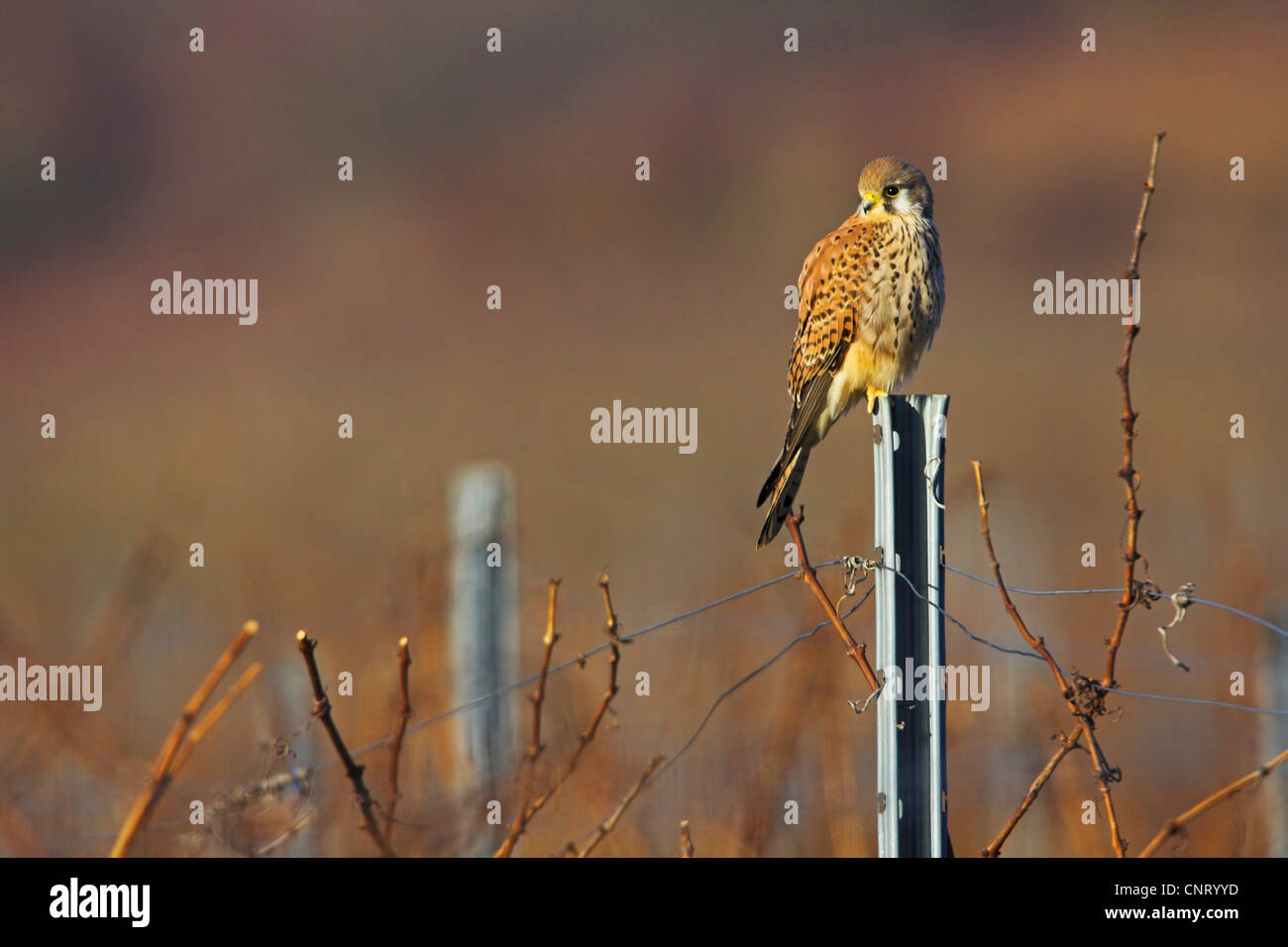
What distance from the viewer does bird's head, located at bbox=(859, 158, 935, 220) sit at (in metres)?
4.03

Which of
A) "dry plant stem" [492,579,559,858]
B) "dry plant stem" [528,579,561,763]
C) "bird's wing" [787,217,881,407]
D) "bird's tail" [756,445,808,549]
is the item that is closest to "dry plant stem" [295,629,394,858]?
"dry plant stem" [492,579,559,858]

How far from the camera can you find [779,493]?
3285mm

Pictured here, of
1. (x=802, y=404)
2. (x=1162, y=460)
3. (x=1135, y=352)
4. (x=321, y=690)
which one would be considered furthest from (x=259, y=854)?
(x=1135, y=352)

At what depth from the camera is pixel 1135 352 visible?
16266 mm

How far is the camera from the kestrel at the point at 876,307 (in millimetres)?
3977

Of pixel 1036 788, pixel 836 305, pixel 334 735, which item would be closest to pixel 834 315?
pixel 836 305

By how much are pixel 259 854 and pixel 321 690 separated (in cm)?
55

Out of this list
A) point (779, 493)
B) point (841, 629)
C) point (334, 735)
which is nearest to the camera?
point (334, 735)

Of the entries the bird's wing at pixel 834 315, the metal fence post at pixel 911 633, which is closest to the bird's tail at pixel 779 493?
the bird's wing at pixel 834 315

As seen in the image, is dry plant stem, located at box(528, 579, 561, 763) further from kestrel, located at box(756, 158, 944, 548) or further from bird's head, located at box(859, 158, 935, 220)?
bird's head, located at box(859, 158, 935, 220)

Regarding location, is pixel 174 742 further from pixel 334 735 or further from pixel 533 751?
pixel 533 751

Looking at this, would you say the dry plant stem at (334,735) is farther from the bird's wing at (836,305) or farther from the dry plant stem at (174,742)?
the bird's wing at (836,305)

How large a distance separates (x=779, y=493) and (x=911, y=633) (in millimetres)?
985

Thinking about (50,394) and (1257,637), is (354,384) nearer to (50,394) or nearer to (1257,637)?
(50,394)
